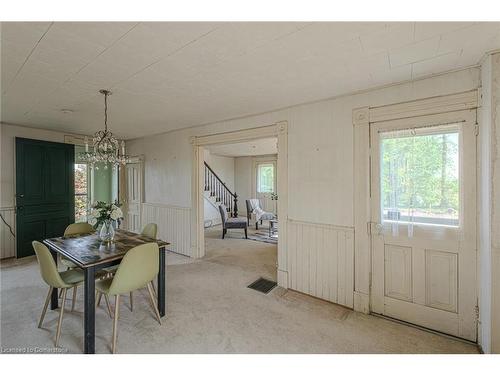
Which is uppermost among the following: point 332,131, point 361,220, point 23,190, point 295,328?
point 332,131

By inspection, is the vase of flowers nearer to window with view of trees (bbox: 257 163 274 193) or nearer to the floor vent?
the floor vent

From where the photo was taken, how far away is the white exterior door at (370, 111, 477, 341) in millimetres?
2105

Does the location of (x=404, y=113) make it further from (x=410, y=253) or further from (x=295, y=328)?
(x=295, y=328)

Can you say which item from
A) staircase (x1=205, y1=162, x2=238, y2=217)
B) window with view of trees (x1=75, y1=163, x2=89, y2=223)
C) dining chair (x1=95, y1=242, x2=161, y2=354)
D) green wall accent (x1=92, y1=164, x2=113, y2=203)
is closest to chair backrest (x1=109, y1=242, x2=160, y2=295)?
dining chair (x1=95, y1=242, x2=161, y2=354)

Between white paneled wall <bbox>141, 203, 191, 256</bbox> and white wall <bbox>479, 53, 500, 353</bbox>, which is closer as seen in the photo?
white wall <bbox>479, 53, 500, 353</bbox>

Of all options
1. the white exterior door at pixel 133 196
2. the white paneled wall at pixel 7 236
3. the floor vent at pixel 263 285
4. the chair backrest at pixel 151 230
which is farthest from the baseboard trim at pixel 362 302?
the white paneled wall at pixel 7 236

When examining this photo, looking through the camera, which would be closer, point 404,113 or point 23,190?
point 404,113

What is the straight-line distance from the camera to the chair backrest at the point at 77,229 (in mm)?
3007

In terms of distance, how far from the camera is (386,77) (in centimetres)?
225

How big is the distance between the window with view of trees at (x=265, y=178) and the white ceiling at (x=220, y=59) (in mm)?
5539

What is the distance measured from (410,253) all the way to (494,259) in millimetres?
658

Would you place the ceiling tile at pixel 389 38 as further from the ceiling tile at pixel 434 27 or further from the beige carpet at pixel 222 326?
the beige carpet at pixel 222 326

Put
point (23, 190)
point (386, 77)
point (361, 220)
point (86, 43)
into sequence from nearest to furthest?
1. point (86, 43)
2. point (386, 77)
3. point (361, 220)
4. point (23, 190)

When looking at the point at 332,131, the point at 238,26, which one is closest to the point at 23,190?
the point at 238,26
